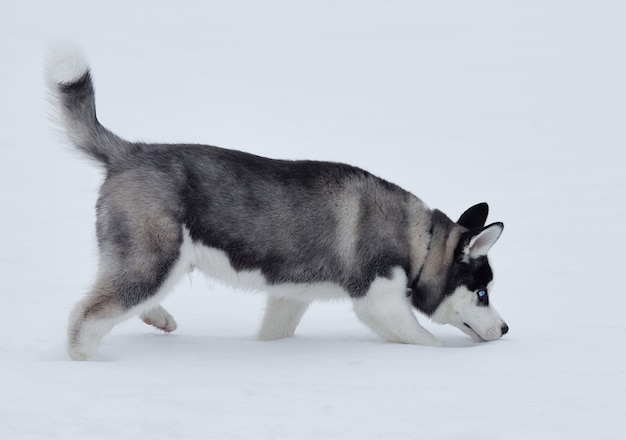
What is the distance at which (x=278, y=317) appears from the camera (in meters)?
7.42

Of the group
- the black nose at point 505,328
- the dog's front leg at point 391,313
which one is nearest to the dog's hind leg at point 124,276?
the dog's front leg at point 391,313

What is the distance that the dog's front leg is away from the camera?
22.7 ft

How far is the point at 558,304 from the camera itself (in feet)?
28.9

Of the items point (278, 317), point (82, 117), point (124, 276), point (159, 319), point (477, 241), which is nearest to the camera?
point (124, 276)

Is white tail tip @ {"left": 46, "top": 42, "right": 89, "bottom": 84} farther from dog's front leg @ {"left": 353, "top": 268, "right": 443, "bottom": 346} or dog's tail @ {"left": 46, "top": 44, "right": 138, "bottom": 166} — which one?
dog's front leg @ {"left": 353, "top": 268, "right": 443, "bottom": 346}

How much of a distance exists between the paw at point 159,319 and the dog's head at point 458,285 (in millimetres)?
2015

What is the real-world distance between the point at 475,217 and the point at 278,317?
6.11 ft

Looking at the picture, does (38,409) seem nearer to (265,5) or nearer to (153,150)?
(153,150)

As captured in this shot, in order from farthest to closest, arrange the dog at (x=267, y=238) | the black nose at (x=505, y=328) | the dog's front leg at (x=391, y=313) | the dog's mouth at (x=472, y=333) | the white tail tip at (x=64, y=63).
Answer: the dog's mouth at (x=472, y=333) → the black nose at (x=505, y=328) → the dog's front leg at (x=391, y=313) → the white tail tip at (x=64, y=63) → the dog at (x=267, y=238)

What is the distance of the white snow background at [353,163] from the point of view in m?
5.01

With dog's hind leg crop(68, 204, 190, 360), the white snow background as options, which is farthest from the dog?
the white snow background

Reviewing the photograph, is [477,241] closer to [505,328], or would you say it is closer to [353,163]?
[505,328]

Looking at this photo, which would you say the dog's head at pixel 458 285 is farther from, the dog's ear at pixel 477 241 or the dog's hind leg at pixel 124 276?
the dog's hind leg at pixel 124 276

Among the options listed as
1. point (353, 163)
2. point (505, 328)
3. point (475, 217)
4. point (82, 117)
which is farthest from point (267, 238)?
point (353, 163)
